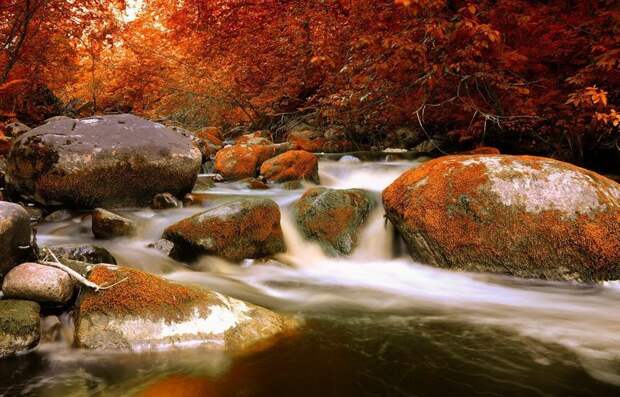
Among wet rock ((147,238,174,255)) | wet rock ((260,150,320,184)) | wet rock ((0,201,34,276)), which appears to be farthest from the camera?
wet rock ((260,150,320,184))

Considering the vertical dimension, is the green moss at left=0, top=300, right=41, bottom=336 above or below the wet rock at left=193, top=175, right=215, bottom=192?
below

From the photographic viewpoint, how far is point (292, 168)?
8766 millimetres

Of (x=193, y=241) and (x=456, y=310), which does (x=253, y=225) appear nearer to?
(x=193, y=241)

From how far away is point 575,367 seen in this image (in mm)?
2797

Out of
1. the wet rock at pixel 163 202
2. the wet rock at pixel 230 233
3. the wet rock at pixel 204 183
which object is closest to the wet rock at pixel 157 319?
the wet rock at pixel 230 233

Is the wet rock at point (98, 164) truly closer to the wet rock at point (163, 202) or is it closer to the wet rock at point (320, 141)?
the wet rock at point (163, 202)

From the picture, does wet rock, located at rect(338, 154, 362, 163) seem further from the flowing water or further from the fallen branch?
the fallen branch

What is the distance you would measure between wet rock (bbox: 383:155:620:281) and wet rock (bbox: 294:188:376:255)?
0.80 metres

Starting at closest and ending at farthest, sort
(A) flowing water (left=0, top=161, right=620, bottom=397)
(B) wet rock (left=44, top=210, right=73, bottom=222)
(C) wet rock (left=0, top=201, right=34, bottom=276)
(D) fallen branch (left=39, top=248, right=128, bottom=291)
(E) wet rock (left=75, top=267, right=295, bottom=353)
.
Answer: (A) flowing water (left=0, top=161, right=620, bottom=397), (E) wet rock (left=75, top=267, right=295, bottom=353), (D) fallen branch (left=39, top=248, right=128, bottom=291), (C) wet rock (left=0, top=201, right=34, bottom=276), (B) wet rock (left=44, top=210, right=73, bottom=222)

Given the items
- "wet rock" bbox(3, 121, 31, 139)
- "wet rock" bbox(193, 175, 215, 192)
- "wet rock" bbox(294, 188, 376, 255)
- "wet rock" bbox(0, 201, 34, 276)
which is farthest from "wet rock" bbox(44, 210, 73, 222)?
"wet rock" bbox(3, 121, 31, 139)

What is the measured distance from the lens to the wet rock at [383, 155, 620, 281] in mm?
4355

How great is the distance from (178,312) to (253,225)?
2264 millimetres

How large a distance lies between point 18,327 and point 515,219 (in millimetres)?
4437

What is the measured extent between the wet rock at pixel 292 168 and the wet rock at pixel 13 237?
5.67 m
